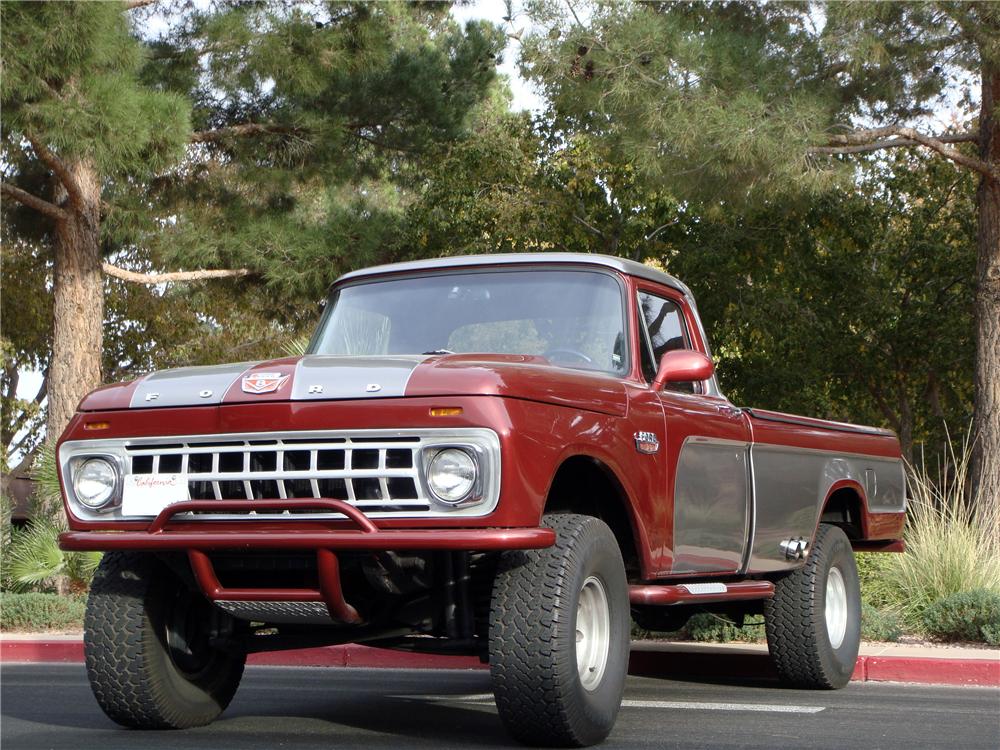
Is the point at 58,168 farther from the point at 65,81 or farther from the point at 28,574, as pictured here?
the point at 28,574

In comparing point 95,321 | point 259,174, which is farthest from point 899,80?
point 95,321

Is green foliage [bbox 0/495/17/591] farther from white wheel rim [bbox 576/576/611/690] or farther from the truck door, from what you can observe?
white wheel rim [bbox 576/576/611/690]

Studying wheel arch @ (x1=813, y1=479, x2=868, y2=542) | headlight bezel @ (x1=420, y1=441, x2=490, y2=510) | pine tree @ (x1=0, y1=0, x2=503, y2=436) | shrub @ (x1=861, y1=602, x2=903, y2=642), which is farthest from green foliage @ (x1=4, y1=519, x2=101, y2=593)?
headlight bezel @ (x1=420, y1=441, x2=490, y2=510)

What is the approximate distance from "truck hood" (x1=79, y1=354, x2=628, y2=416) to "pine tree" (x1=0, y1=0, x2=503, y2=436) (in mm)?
10967

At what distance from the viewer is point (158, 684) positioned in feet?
20.5

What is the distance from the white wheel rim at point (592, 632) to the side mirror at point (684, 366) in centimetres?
118

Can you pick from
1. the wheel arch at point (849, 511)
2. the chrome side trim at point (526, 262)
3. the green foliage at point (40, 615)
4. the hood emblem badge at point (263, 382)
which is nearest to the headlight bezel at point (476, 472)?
the hood emblem badge at point (263, 382)

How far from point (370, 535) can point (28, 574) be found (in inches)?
444

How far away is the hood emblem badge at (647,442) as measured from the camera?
6.31 m

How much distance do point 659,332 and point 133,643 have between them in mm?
3070

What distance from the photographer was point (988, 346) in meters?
15.7

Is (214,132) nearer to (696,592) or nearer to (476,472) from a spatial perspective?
(696,592)

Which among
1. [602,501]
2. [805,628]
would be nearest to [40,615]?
[805,628]

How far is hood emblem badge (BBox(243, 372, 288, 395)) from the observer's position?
221 inches
